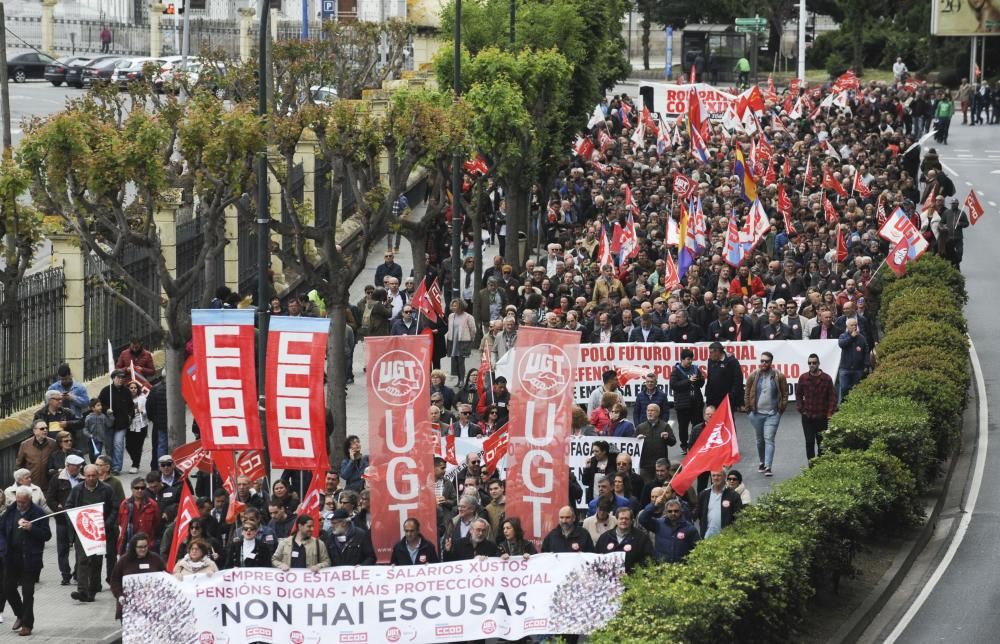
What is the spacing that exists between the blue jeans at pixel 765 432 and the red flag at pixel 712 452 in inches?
181

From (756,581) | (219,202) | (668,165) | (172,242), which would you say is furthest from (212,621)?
(668,165)

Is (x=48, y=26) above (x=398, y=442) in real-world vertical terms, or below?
above

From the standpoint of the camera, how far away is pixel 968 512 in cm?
2006

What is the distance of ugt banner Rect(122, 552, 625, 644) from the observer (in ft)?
48.8

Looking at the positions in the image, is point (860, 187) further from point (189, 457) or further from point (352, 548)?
point (352, 548)

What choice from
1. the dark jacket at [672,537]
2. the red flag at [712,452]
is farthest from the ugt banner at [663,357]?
the dark jacket at [672,537]

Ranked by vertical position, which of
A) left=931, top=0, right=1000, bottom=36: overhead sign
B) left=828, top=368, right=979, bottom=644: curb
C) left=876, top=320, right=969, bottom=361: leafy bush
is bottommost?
left=828, top=368, right=979, bottom=644: curb

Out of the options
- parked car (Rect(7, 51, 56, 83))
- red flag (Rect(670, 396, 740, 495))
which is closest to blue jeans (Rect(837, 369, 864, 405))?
red flag (Rect(670, 396, 740, 495))

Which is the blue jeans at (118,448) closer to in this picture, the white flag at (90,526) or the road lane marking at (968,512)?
the white flag at (90,526)

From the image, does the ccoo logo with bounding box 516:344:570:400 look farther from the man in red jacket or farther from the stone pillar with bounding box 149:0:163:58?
the stone pillar with bounding box 149:0:163:58

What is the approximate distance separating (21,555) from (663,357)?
9.51 metres

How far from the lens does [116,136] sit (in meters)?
20.8

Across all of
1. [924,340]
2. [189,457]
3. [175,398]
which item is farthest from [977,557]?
[175,398]

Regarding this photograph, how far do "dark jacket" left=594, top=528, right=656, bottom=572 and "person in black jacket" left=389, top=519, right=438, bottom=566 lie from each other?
4.57 ft
